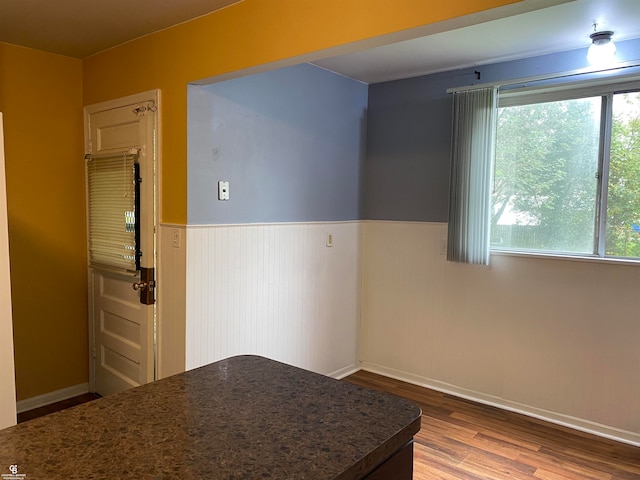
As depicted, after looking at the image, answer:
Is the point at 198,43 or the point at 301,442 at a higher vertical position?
the point at 198,43

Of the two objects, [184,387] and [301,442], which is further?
[184,387]

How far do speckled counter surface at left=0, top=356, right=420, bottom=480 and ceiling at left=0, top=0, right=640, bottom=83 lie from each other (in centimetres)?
178

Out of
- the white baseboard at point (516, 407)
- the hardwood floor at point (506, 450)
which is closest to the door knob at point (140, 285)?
the hardwood floor at point (506, 450)

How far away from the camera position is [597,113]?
287cm

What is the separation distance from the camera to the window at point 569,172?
2.79m

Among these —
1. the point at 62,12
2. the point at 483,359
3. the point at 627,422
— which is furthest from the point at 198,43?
the point at 627,422

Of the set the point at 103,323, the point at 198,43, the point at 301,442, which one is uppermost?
the point at 198,43

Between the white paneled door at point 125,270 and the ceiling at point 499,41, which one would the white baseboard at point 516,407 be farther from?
the ceiling at point 499,41

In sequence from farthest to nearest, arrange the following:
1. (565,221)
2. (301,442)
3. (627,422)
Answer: (565,221), (627,422), (301,442)

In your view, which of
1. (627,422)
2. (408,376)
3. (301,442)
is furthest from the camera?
(408,376)

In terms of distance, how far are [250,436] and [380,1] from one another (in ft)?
5.01

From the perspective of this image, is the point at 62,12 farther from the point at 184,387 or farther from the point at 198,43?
the point at 184,387

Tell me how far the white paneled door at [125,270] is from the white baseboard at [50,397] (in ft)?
0.31

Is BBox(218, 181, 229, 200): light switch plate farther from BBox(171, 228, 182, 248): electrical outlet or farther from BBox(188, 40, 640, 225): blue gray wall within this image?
BBox(171, 228, 182, 248): electrical outlet
